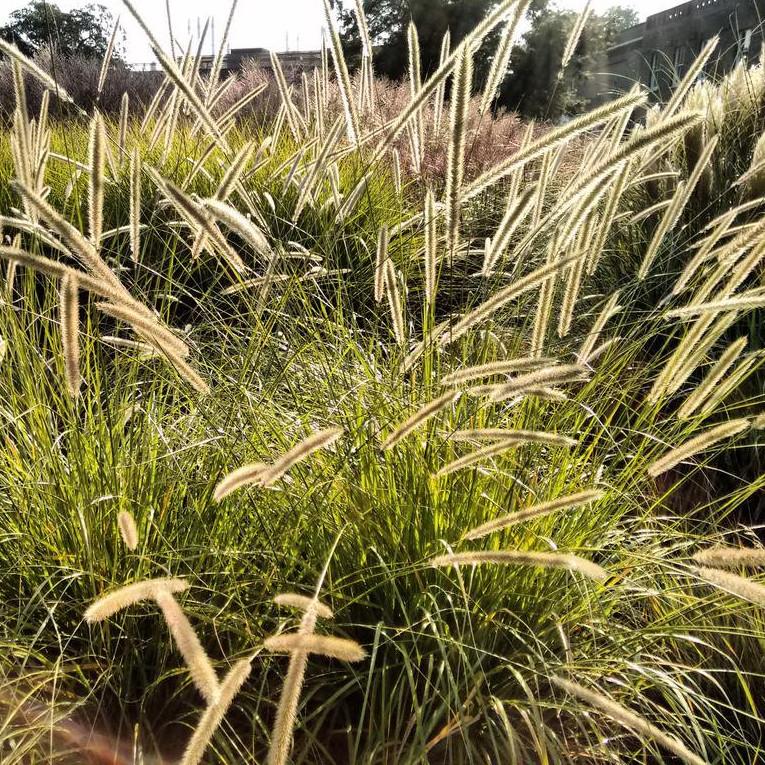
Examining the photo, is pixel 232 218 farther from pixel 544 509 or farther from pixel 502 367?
pixel 544 509

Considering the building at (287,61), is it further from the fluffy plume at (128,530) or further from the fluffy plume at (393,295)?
the fluffy plume at (128,530)

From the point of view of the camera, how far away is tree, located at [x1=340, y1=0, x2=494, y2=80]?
20.6m

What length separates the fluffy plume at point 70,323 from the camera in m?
1.08

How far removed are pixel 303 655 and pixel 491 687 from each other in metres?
0.84

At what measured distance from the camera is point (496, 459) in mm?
1790

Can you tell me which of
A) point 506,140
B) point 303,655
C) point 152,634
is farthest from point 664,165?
point 303,655

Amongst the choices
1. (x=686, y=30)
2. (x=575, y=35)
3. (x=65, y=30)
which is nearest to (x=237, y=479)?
(x=575, y=35)

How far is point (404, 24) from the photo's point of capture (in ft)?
67.2

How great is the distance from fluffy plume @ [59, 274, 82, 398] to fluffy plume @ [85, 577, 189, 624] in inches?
16.0

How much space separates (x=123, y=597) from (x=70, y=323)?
475mm

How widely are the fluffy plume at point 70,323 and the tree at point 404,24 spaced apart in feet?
68.7

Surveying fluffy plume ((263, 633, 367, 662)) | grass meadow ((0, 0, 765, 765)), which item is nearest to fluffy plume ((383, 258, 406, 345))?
grass meadow ((0, 0, 765, 765))

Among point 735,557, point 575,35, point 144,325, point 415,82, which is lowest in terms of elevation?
point 735,557

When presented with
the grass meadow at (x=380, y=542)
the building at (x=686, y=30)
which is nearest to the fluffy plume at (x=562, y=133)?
the grass meadow at (x=380, y=542)
